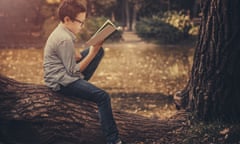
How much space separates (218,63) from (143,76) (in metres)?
6.09

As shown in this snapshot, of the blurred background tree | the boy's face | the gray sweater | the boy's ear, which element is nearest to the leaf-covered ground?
the gray sweater

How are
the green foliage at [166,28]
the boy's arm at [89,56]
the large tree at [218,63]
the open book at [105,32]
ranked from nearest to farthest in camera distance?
the open book at [105,32]
the boy's arm at [89,56]
the large tree at [218,63]
the green foliage at [166,28]

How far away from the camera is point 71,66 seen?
5156 mm

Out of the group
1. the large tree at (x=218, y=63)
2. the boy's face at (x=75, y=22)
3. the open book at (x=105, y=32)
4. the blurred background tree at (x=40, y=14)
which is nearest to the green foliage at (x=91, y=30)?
the blurred background tree at (x=40, y=14)

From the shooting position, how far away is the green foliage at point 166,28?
65.2 ft

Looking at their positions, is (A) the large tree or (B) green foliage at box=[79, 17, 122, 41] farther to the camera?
(B) green foliage at box=[79, 17, 122, 41]

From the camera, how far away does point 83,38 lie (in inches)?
786

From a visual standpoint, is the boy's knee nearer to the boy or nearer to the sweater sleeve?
the boy

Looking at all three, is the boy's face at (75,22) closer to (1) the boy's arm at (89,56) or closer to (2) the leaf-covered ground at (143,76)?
(1) the boy's arm at (89,56)

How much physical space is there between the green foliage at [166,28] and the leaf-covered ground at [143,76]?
1279 mm

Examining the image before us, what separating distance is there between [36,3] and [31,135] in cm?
1581

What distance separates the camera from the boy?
5.16m

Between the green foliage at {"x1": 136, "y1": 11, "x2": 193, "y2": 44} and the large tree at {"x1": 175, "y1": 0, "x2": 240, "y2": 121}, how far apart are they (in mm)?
13700

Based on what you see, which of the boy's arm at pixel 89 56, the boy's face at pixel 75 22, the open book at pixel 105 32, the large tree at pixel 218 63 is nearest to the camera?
the open book at pixel 105 32
